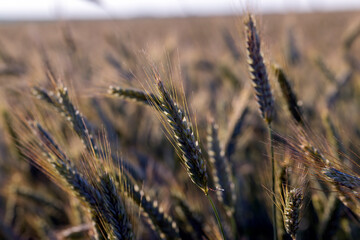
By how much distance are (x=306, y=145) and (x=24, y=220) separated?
2.39 metres

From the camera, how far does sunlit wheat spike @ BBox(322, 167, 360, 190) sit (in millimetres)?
930

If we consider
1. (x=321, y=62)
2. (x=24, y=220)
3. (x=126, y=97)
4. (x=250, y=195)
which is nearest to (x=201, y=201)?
(x=250, y=195)

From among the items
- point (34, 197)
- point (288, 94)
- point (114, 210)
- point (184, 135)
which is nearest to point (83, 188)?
point (114, 210)

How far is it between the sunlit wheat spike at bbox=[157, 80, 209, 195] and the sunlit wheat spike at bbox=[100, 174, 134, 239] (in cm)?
30

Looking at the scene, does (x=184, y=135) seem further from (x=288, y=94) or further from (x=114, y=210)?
(x=288, y=94)

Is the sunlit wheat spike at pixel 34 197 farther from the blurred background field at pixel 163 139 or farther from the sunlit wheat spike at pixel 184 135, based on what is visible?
the sunlit wheat spike at pixel 184 135

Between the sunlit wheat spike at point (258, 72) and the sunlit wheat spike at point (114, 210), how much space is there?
689mm

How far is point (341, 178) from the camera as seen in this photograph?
3.13ft

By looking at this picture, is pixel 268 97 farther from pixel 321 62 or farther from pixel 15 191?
pixel 321 62

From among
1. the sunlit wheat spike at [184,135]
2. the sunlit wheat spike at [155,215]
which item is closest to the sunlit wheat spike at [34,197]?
the sunlit wheat spike at [155,215]

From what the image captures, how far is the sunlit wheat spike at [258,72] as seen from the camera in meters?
1.22

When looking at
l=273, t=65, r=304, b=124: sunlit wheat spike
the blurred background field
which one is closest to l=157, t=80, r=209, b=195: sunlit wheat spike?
the blurred background field

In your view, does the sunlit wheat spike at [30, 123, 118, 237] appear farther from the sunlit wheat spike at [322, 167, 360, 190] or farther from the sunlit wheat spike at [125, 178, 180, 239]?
the sunlit wheat spike at [322, 167, 360, 190]

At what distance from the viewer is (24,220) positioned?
254 cm
